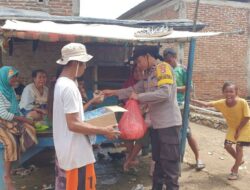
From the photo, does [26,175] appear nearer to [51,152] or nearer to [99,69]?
[51,152]

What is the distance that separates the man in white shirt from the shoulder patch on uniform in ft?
3.73

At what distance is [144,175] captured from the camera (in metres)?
5.60

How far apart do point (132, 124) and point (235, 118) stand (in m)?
2.01

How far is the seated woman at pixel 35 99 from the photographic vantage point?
16.8 ft

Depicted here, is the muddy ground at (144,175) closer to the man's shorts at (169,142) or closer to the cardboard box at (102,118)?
the man's shorts at (169,142)

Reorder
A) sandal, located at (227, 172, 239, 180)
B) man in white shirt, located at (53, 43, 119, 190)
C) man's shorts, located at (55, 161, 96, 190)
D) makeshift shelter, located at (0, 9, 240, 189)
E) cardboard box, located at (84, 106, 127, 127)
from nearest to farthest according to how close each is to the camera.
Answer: man in white shirt, located at (53, 43, 119, 190) < man's shorts, located at (55, 161, 96, 190) < cardboard box, located at (84, 106, 127, 127) < makeshift shelter, located at (0, 9, 240, 189) < sandal, located at (227, 172, 239, 180)

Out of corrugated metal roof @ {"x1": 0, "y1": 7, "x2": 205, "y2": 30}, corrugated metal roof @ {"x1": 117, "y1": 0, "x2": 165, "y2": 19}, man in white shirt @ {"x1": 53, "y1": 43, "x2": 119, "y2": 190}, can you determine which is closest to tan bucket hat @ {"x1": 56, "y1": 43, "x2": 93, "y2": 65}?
man in white shirt @ {"x1": 53, "y1": 43, "x2": 119, "y2": 190}

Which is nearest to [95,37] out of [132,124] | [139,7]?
[132,124]

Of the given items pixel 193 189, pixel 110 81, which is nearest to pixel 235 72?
pixel 110 81

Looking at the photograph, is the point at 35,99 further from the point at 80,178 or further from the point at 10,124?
the point at 80,178

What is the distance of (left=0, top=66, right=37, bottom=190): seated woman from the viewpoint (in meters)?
4.35

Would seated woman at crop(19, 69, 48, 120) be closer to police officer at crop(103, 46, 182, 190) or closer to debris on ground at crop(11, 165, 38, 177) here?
debris on ground at crop(11, 165, 38, 177)

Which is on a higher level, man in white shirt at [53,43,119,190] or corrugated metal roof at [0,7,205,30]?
corrugated metal roof at [0,7,205,30]

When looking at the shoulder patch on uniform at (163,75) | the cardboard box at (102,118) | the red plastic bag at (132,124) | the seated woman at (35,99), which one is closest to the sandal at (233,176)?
the red plastic bag at (132,124)
